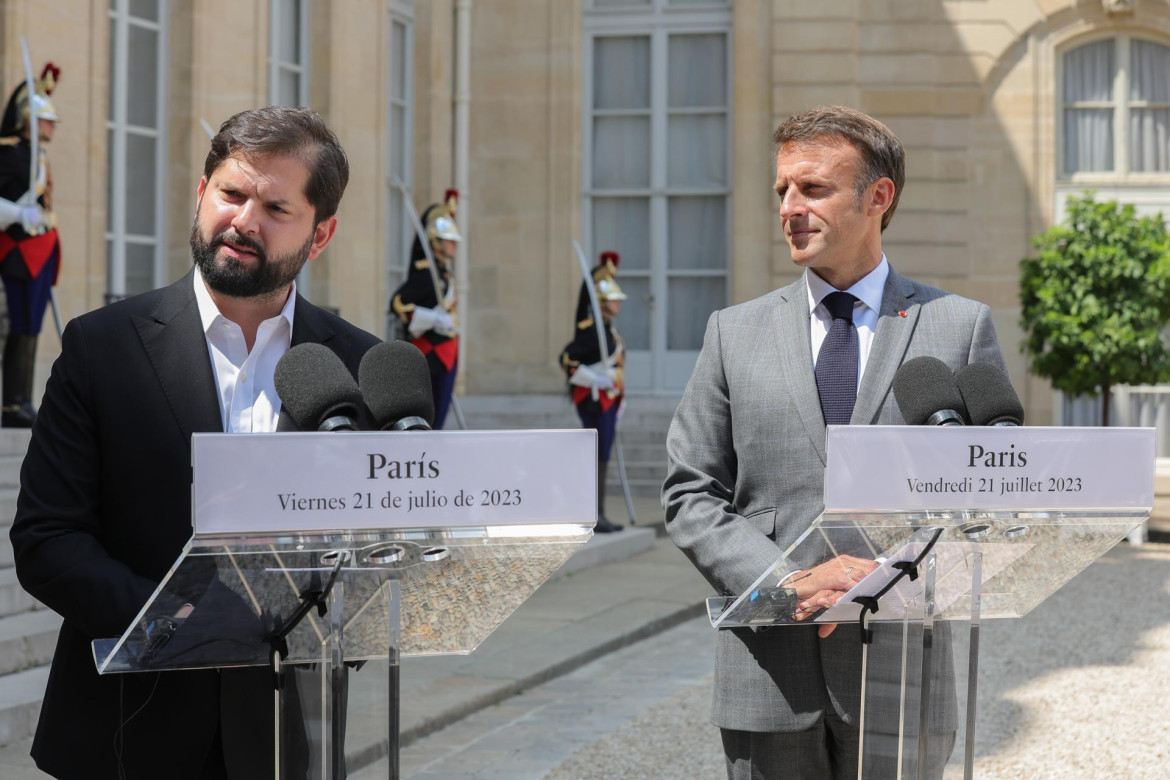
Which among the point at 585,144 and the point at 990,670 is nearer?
the point at 990,670

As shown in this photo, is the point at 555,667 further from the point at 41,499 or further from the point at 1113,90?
the point at 1113,90

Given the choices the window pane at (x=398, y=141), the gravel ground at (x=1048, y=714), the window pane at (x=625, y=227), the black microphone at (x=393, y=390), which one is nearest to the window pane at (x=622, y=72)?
the window pane at (x=625, y=227)

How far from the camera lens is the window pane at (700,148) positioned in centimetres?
1695

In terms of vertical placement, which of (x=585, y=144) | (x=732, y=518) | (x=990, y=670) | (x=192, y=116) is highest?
(x=585, y=144)

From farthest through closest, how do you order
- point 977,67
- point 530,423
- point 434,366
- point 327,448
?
1. point 977,67
2. point 530,423
3. point 434,366
4. point 327,448

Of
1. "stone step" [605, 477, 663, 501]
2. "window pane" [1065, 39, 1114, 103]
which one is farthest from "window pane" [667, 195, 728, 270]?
"window pane" [1065, 39, 1114, 103]

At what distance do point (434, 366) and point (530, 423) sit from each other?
5534mm

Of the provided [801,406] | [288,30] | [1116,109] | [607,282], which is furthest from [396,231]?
[801,406]

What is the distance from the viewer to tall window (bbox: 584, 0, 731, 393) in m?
16.9

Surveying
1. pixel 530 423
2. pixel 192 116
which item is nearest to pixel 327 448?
pixel 192 116

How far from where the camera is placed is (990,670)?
6938 mm

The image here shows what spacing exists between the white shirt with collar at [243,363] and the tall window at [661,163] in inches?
573

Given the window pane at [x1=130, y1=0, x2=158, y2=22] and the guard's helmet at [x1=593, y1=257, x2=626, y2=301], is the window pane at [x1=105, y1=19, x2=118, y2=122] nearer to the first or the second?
the window pane at [x1=130, y1=0, x2=158, y2=22]

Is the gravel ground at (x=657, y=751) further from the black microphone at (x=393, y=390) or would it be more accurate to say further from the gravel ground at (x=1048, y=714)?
the black microphone at (x=393, y=390)
